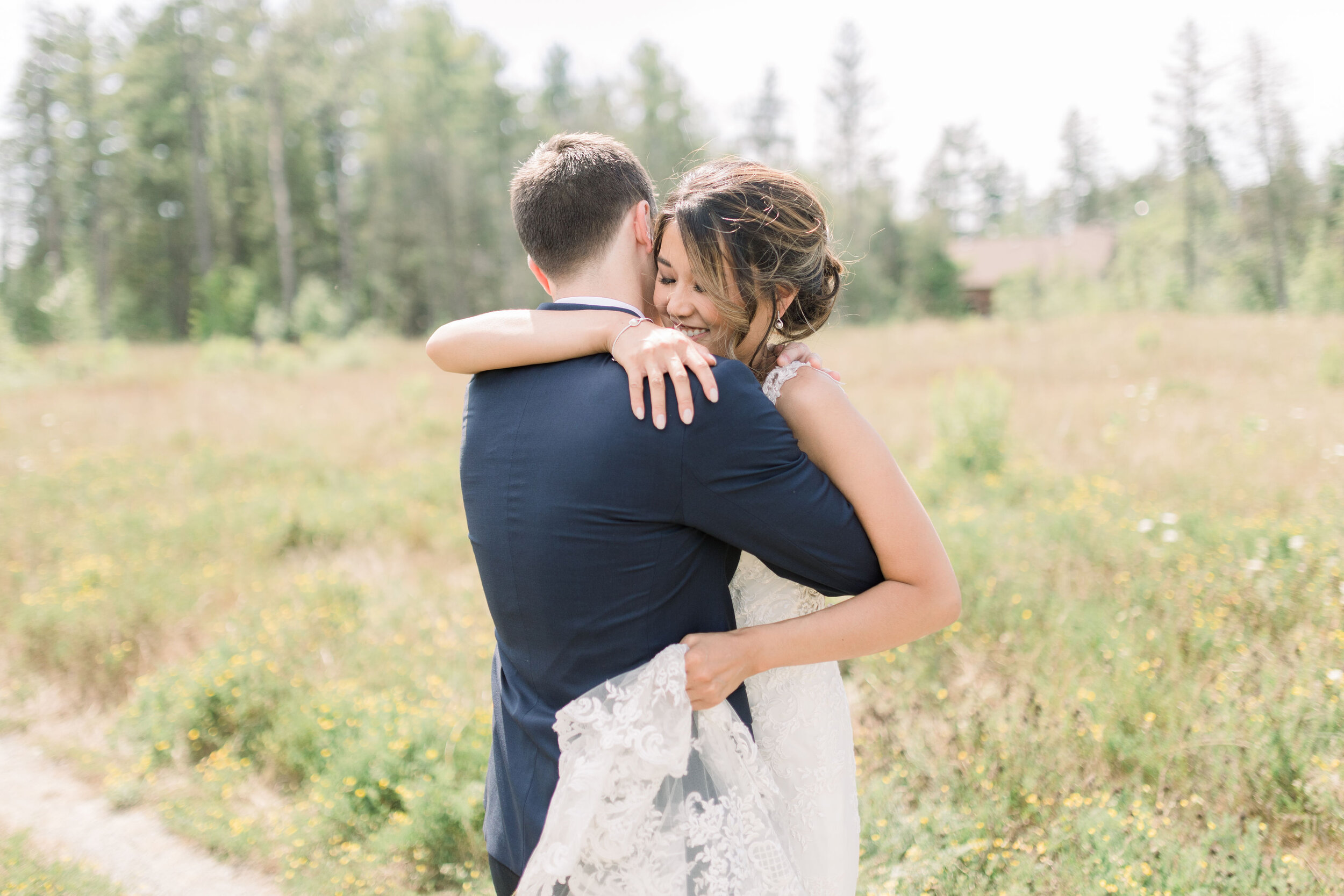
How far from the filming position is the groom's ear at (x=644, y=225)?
1.53 metres

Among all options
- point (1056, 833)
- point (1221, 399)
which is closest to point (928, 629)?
point (1056, 833)

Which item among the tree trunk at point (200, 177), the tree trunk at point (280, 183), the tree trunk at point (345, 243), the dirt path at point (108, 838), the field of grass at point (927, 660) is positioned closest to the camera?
the field of grass at point (927, 660)

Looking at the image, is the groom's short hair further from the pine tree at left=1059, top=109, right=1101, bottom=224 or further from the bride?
the pine tree at left=1059, top=109, right=1101, bottom=224

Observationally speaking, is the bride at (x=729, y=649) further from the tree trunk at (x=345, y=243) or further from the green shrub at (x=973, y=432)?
the tree trunk at (x=345, y=243)

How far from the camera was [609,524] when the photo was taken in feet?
4.17

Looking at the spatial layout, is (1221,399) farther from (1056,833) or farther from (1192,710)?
(1056,833)

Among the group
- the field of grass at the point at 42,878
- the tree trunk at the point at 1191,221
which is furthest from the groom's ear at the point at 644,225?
the tree trunk at the point at 1191,221

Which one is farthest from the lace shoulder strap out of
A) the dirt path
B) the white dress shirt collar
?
the dirt path

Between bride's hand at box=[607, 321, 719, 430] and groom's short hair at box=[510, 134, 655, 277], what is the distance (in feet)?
0.98

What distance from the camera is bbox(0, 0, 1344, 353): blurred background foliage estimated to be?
32.5 meters

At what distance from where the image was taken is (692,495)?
1.25m

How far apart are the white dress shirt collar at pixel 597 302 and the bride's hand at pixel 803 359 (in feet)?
0.94

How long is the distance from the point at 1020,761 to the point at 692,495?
9.06ft

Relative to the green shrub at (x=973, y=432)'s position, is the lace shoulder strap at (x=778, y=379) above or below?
above
